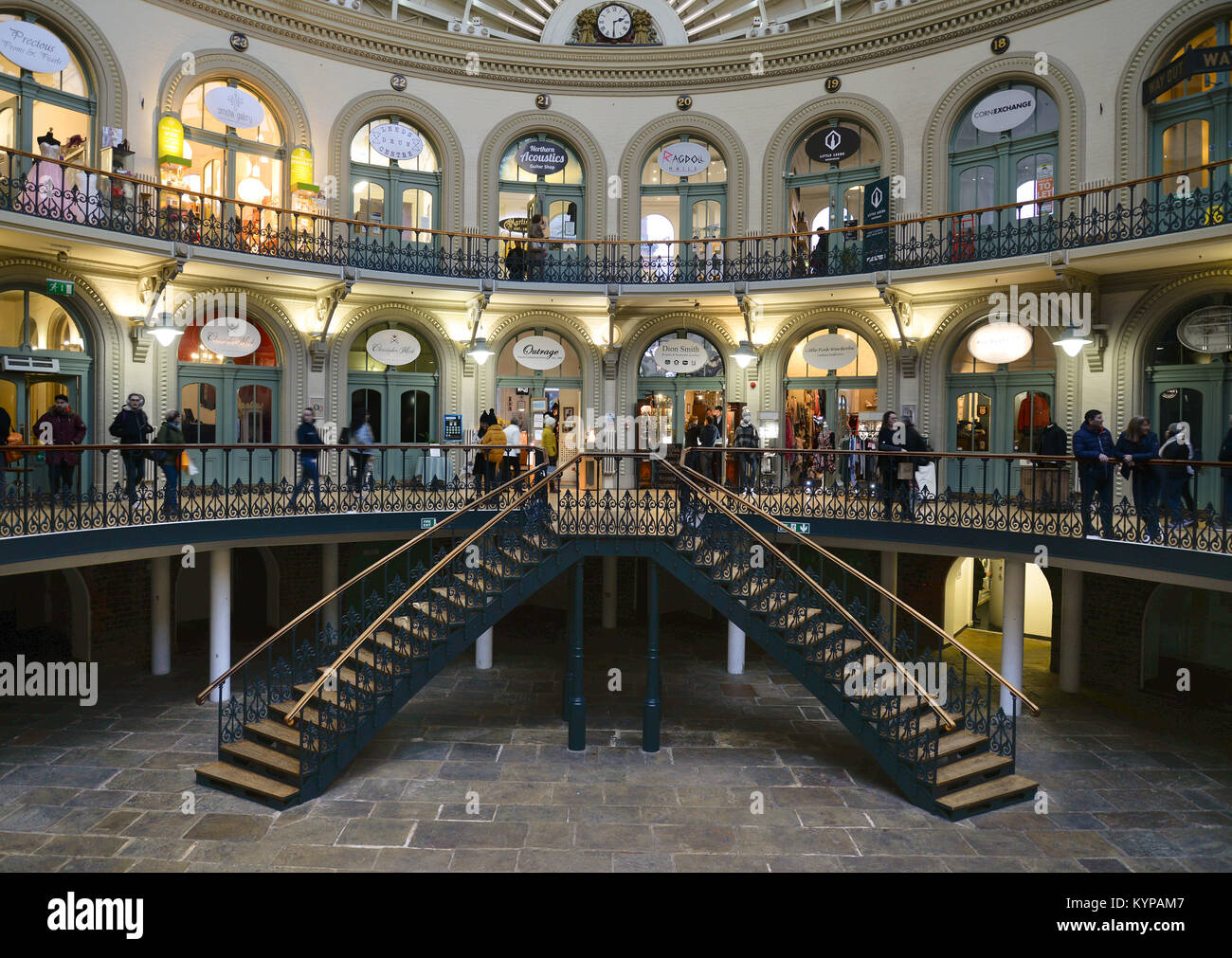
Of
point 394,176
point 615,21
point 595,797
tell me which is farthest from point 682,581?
point 615,21

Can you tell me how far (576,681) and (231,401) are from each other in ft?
29.6

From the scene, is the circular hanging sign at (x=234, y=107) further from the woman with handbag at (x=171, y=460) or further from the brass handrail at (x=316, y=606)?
the brass handrail at (x=316, y=606)

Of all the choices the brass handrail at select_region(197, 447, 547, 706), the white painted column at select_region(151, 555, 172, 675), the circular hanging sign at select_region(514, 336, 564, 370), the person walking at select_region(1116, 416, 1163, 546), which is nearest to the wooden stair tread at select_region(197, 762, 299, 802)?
the brass handrail at select_region(197, 447, 547, 706)

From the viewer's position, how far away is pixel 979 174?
1634 cm

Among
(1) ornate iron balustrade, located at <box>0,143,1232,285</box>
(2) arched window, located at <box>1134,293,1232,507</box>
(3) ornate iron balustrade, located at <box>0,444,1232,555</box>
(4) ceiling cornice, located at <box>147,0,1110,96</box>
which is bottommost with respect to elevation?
(3) ornate iron balustrade, located at <box>0,444,1232,555</box>

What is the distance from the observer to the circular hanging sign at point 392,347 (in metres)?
17.5

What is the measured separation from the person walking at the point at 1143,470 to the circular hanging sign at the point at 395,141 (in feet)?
45.5

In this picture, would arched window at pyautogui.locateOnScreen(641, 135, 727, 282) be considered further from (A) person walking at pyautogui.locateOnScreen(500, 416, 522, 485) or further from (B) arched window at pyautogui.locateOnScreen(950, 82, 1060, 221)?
(A) person walking at pyautogui.locateOnScreen(500, 416, 522, 485)

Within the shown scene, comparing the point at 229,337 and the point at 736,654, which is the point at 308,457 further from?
the point at 736,654

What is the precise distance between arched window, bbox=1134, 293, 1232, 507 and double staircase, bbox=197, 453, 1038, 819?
5.16m

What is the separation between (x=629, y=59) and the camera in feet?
59.8

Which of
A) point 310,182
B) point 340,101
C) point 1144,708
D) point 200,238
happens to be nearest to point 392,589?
point 200,238

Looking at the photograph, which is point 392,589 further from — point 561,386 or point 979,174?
point 979,174

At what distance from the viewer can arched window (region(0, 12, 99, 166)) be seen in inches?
541
